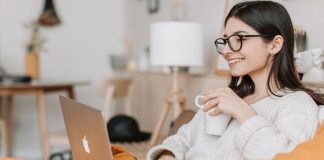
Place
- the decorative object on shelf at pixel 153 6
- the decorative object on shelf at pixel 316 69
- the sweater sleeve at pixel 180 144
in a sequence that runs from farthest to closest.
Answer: the decorative object on shelf at pixel 153 6 < the decorative object on shelf at pixel 316 69 < the sweater sleeve at pixel 180 144

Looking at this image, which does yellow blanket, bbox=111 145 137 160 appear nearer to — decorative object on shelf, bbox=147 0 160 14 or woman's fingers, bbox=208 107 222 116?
woman's fingers, bbox=208 107 222 116

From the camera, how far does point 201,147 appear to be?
1.35 metres

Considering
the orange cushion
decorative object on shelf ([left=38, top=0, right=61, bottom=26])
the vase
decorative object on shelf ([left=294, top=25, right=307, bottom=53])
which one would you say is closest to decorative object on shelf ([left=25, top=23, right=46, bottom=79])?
the vase

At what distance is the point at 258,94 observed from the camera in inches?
52.1

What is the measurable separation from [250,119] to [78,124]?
421 millimetres

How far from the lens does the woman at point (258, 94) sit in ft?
3.56

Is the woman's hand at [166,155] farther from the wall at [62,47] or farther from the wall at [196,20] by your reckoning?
the wall at [62,47]

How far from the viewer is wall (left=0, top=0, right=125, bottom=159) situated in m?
4.33

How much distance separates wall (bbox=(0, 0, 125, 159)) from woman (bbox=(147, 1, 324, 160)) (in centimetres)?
330

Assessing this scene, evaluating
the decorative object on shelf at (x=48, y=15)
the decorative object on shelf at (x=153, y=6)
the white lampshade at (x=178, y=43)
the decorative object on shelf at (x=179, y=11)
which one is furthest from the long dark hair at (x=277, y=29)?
the decorative object on shelf at (x=48, y=15)

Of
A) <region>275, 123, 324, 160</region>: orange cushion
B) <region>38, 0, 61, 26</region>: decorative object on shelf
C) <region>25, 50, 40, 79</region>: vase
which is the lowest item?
<region>25, 50, 40, 79</region>: vase

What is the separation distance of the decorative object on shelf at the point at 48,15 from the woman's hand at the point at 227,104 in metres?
3.42

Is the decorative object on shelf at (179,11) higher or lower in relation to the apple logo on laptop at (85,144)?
higher

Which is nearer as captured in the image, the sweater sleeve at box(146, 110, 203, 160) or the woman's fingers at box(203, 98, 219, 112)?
the woman's fingers at box(203, 98, 219, 112)
